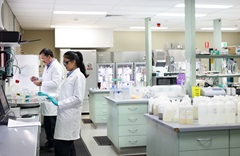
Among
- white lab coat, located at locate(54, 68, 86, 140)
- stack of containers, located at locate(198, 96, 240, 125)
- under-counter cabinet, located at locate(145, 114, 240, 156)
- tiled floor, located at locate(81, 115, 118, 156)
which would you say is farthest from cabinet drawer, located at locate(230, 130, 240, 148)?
tiled floor, located at locate(81, 115, 118, 156)

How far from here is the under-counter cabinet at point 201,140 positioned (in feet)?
10.1

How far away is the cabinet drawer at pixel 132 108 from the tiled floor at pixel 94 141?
29.4 inches

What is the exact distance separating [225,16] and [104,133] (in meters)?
4.32

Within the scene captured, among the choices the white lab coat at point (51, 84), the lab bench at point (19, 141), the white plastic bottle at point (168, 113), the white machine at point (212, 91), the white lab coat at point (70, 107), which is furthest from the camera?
the white machine at point (212, 91)

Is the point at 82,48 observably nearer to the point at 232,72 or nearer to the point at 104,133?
the point at 104,133

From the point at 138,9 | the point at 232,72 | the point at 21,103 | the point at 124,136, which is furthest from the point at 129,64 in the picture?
the point at 21,103

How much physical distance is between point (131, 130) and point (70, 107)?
5.81 ft

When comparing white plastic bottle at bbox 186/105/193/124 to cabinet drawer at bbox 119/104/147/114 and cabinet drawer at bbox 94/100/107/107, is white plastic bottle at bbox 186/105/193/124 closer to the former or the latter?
cabinet drawer at bbox 119/104/147/114

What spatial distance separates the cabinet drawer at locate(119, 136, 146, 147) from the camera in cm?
507

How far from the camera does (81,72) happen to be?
384cm

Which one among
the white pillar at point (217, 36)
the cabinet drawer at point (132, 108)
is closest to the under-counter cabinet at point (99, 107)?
the cabinet drawer at point (132, 108)

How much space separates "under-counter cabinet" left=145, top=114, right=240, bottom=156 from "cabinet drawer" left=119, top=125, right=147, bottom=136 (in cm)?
181

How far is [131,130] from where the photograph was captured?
511 centimetres

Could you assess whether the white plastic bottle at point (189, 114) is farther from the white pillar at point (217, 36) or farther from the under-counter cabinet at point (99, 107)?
the white pillar at point (217, 36)
